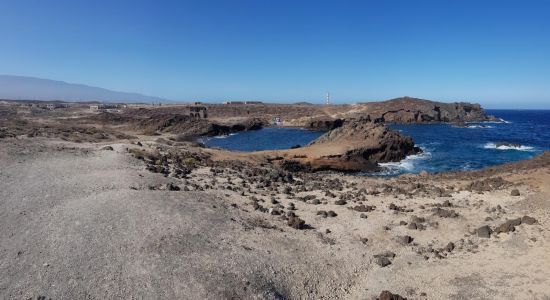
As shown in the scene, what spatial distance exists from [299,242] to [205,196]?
22.9 ft

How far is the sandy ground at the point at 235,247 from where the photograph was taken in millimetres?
12828

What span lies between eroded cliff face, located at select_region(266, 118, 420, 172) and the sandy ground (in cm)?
1447

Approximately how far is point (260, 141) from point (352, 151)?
89.2ft

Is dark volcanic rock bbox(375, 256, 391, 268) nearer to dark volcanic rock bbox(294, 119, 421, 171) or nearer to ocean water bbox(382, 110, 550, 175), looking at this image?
dark volcanic rock bbox(294, 119, 421, 171)

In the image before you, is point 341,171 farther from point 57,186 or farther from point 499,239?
point 57,186

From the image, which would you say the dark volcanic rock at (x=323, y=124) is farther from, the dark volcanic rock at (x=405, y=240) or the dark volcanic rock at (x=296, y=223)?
the dark volcanic rock at (x=405, y=240)

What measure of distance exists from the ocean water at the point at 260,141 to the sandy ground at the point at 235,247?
116ft

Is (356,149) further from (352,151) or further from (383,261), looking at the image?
(383,261)

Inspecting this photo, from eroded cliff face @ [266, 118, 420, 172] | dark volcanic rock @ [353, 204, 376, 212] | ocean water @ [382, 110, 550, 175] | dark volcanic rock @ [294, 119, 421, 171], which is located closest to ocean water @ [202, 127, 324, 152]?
dark volcanic rock @ [294, 119, 421, 171]

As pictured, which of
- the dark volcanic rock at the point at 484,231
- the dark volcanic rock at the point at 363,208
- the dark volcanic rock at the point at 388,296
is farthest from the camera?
the dark volcanic rock at the point at 363,208

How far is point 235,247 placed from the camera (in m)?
15.6

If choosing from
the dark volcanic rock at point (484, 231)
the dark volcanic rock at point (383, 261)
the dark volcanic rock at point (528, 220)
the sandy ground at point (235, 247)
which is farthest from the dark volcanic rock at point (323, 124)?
the dark volcanic rock at point (383, 261)

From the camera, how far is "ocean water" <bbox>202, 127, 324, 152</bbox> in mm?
59312

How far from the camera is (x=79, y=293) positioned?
11727mm
